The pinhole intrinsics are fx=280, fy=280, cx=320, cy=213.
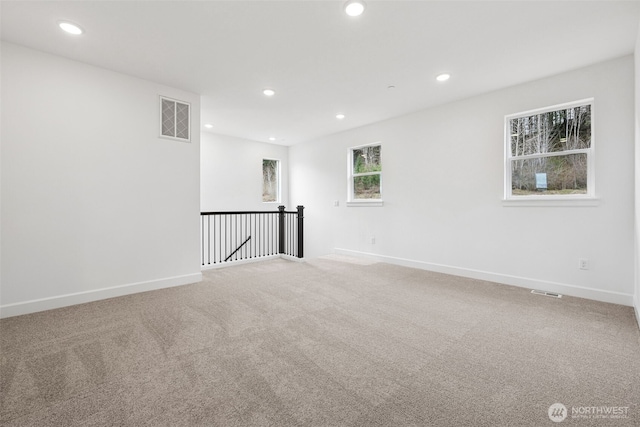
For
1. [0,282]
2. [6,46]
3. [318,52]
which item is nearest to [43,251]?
[0,282]

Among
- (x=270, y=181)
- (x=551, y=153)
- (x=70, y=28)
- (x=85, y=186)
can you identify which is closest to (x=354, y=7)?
(x=70, y=28)

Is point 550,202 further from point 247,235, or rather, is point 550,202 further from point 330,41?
point 247,235

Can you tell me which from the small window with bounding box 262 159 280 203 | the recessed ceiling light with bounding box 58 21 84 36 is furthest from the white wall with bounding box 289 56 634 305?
the recessed ceiling light with bounding box 58 21 84 36

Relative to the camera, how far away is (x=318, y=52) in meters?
3.01

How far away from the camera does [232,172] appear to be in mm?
6734

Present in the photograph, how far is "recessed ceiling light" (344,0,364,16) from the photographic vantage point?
226 cm

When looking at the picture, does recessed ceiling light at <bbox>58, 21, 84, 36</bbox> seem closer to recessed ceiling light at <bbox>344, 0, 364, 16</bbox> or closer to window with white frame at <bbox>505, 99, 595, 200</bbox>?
recessed ceiling light at <bbox>344, 0, 364, 16</bbox>

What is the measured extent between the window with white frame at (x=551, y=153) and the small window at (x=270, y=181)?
5380 millimetres

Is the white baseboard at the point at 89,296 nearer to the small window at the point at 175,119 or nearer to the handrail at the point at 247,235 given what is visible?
the handrail at the point at 247,235

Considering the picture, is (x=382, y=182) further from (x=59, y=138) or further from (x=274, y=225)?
(x=59, y=138)

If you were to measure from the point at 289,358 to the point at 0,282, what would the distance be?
3.10m

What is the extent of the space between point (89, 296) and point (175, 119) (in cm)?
247

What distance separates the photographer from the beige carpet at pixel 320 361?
1507 millimetres

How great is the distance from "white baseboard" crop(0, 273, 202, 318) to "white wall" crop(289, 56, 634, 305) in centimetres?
346
